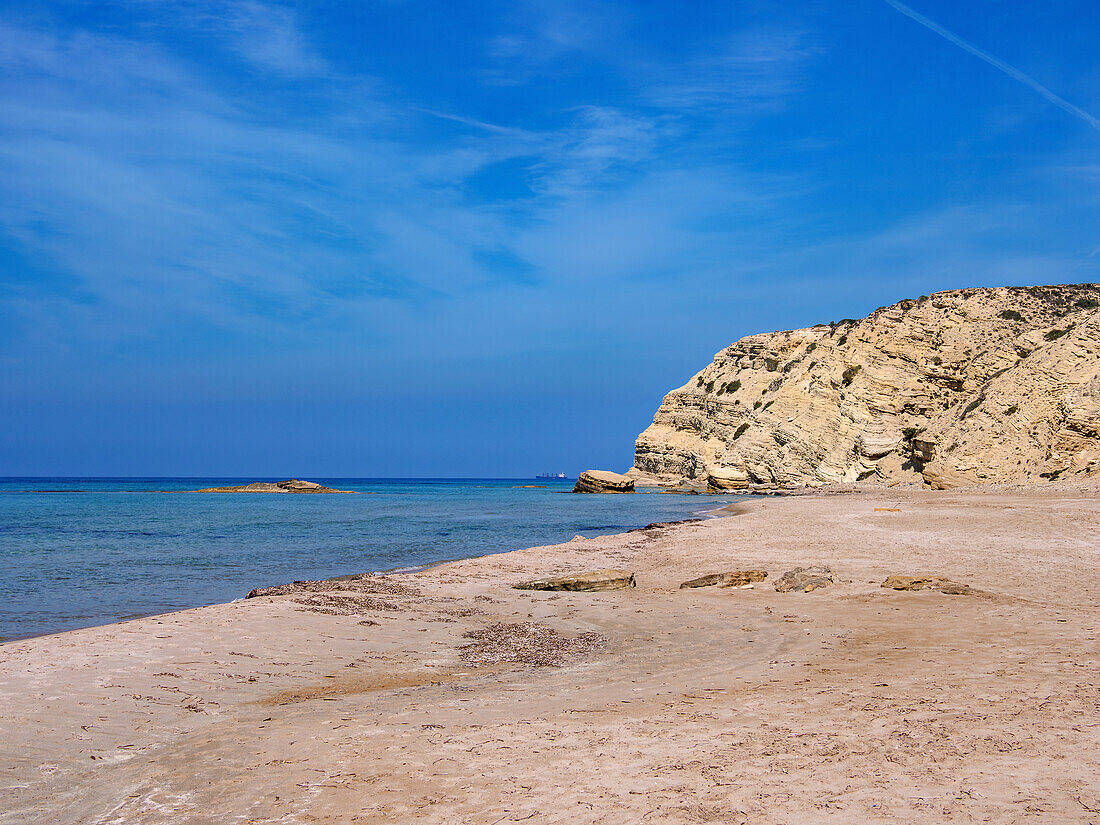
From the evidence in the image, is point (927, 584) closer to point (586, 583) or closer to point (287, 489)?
point (586, 583)

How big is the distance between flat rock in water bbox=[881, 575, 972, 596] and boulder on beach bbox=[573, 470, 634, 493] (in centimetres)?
7460

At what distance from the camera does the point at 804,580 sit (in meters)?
12.5

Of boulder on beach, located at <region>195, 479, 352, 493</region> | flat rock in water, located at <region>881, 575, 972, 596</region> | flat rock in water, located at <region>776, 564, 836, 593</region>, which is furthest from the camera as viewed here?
boulder on beach, located at <region>195, 479, 352, 493</region>

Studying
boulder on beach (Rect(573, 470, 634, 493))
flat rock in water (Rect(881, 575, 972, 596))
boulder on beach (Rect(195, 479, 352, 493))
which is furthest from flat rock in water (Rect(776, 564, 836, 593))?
boulder on beach (Rect(195, 479, 352, 493))

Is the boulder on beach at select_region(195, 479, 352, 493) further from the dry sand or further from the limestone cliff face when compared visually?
the dry sand

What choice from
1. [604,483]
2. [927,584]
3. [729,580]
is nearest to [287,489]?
[604,483]

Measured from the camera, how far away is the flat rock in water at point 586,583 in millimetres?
13477

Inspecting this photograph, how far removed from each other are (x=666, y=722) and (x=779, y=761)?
115cm

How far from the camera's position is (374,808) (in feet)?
13.1

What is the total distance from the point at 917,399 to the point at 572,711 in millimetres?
64350

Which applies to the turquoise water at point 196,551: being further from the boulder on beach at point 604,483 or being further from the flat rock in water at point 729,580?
the boulder on beach at point 604,483

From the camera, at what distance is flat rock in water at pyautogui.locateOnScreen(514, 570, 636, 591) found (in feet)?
44.2

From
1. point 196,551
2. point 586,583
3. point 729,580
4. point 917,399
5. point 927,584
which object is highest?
point 917,399

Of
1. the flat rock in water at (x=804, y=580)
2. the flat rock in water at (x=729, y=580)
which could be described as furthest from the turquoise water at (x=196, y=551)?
the flat rock in water at (x=804, y=580)
